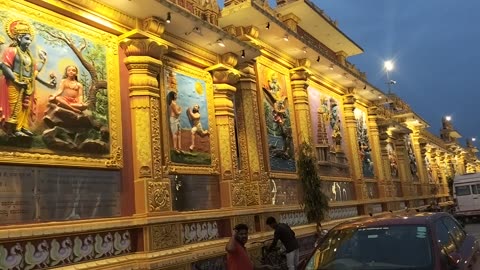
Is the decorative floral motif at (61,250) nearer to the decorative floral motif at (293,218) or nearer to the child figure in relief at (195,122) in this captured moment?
the child figure in relief at (195,122)

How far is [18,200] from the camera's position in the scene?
241 inches

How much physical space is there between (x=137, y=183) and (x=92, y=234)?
1290 millimetres

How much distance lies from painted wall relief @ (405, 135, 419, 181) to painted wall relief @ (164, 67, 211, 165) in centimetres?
2084

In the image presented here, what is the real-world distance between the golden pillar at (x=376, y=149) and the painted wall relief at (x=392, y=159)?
228cm

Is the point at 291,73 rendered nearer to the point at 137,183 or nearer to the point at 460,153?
the point at 137,183

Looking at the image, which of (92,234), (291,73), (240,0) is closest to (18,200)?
(92,234)

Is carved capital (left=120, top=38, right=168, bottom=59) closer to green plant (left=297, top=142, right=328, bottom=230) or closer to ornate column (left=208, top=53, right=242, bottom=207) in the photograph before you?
ornate column (left=208, top=53, right=242, bottom=207)

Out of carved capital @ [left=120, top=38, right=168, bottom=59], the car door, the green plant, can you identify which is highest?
carved capital @ [left=120, top=38, right=168, bottom=59]

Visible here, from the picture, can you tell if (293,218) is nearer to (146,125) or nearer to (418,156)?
(146,125)

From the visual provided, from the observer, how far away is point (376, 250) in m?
4.59

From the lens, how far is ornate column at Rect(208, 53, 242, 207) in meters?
10.2

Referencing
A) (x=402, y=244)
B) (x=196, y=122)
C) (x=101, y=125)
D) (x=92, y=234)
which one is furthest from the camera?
(x=196, y=122)

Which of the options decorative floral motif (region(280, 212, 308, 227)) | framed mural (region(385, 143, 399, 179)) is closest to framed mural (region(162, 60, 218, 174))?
decorative floral motif (region(280, 212, 308, 227))

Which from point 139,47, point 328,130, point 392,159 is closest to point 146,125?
point 139,47
